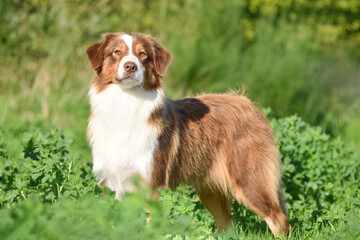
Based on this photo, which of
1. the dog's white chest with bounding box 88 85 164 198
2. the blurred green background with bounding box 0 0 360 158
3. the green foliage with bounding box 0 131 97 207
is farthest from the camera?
the blurred green background with bounding box 0 0 360 158

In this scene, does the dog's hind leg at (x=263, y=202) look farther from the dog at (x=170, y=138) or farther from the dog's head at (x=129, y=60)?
the dog's head at (x=129, y=60)

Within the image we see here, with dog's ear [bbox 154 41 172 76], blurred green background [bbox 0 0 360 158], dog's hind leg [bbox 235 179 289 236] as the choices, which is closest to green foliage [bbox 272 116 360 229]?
dog's hind leg [bbox 235 179 289 236]

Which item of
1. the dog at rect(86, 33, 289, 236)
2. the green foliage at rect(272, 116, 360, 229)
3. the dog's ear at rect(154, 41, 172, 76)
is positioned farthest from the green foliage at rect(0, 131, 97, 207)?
the green foliage at rect(272, 116, 360, 229)

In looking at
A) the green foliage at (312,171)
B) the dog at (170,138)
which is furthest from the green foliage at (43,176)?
the green foliage at (312,171)

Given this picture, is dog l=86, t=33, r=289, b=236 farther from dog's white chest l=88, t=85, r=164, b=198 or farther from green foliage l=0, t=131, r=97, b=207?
green foliage l=0, t=131, r=97, b=207

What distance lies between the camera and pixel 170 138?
17.3 feet

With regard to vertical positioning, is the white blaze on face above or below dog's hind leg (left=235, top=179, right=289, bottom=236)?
above

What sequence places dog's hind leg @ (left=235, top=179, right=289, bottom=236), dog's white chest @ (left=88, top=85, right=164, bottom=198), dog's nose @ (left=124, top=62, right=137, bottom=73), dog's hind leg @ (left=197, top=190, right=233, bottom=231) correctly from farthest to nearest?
1. dog's hind leg @ (left=197, top=190, right=233, bottom=231)
2. dog's hind leg @ (left=235, top=179, right=289, bottom=236)
3. dog's white chest @ (left=88, top=85, right=164, bottom=198)
4. dog's nose @ (left=124, top=62, right=137, bottom=73)

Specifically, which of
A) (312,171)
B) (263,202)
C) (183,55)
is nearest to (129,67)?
(263,202)

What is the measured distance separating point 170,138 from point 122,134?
451 millimetres

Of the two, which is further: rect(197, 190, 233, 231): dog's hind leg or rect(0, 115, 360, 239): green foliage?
rect(197, 190, 233, 231): dog's hind leg

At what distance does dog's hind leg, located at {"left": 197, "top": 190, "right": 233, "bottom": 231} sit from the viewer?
6004mm

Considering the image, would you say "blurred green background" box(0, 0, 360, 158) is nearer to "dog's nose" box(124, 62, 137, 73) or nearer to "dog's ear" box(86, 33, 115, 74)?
"dog's ear" box(86, 33, 115, 74)

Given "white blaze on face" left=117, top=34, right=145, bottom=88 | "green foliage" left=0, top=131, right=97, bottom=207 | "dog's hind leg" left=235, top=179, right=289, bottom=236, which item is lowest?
"dog's hind leg" left=235, top=179, right=289, bottom=236
